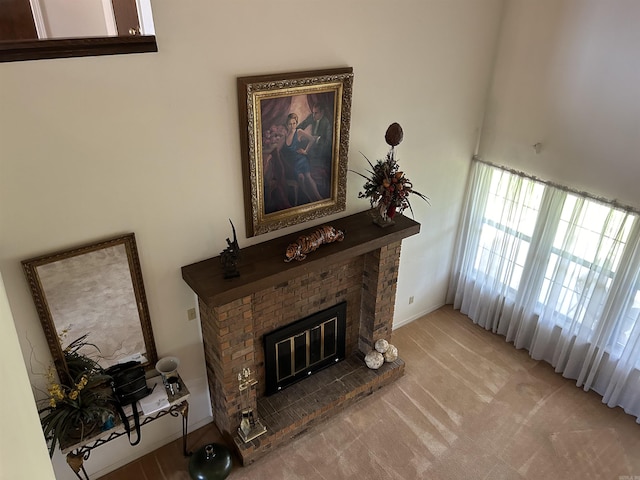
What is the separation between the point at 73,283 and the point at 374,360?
10.5 feet

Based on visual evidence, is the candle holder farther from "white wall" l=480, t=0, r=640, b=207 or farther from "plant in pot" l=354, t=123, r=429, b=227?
"white wall" l=480, t=0, r=640, b=207

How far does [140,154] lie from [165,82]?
1.78 feet

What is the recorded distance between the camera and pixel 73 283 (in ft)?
11.5

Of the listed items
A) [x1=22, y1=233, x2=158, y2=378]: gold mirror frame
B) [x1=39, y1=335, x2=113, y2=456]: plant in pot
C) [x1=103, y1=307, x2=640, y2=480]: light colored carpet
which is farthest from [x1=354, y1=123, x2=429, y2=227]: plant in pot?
[x1=39, y1=335, x2=113, y2=456]: plant in pot

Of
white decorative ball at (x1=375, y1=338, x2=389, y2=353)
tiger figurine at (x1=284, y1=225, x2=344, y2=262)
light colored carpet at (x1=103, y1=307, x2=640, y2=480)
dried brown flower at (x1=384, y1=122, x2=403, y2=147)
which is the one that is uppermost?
dried brown flower at (x1=384, y1=122, x2=403, y2=147)

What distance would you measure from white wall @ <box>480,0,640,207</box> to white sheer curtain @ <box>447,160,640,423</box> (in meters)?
0.26

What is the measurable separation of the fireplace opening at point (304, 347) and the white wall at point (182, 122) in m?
0.71

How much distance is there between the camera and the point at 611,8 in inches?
168

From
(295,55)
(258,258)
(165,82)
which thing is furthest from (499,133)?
(165,82)

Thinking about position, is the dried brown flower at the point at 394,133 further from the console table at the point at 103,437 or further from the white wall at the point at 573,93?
the console table at the point at 103,437

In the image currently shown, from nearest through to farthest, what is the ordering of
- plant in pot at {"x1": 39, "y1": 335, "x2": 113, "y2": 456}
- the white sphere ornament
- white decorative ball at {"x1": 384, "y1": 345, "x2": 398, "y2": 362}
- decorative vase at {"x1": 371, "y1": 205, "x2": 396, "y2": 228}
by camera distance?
1. plant in pot at {"x1": 39, "y1": 335, "x2": 113, "y2": 456}
2. decorative vase at {"x1": 371, "y1": 205, "x2": 396, "y2": 228}
3. the white sphere ornament
4. white decorative ball at {"x1": 384, "y1": 345, "x2": 398, "y2": 362}

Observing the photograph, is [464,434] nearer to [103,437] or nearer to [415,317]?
[415,317]

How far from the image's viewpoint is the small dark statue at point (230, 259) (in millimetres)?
3857

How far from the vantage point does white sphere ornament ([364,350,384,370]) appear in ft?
17.5
